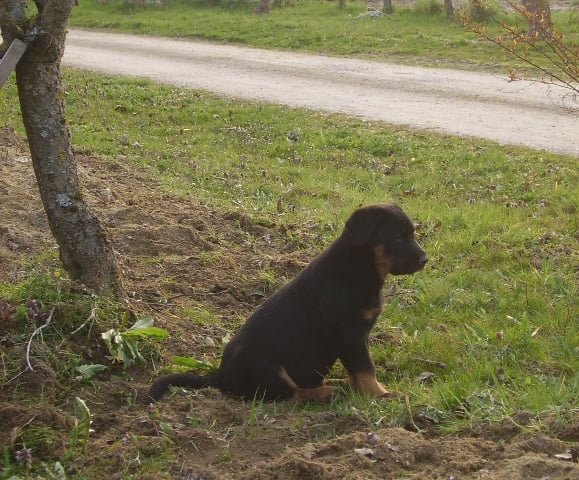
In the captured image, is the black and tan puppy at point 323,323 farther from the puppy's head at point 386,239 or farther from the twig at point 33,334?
the twig at point 33,334

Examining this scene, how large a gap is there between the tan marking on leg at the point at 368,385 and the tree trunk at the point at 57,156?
1.78m

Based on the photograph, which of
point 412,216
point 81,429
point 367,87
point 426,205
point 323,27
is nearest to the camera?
point 81,429

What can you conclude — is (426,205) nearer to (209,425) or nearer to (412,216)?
(412,216)

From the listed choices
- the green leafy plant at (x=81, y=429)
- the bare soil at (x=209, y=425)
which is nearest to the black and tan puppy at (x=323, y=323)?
the bare soil at (x=209, y=425)

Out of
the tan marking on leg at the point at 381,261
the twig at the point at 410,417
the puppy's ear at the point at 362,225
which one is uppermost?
the puppy's ear at the point at 362,225

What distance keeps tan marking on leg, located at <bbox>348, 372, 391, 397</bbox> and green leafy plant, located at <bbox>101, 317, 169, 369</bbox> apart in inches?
50.5

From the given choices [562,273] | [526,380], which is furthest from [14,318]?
[562,273]

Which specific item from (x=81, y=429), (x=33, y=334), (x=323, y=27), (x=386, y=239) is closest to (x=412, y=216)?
(x=386, y=239)

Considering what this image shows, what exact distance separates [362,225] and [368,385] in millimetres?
985

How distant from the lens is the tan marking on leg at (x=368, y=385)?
196 inches

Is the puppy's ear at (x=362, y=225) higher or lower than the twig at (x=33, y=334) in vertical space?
higher

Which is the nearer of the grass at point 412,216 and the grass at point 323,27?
the grass at point 412,216

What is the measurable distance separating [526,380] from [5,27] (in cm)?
378

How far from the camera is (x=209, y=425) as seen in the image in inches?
182
